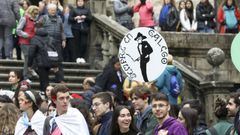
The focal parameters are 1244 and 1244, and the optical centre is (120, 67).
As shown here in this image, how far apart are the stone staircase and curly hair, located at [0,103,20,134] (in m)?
7.72

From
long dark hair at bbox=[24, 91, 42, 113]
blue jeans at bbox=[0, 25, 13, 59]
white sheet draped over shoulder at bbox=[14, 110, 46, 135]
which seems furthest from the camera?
blue jeans at bbox=[0, 25, 13, 59]

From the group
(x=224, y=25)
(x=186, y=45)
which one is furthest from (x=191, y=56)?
(x=224, y=25)

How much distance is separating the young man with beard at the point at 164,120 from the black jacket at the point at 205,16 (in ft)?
44.8

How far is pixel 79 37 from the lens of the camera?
25.7 metres

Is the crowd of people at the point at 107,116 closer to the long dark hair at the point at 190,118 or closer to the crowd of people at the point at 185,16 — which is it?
the long dark hair at the point at 190,118

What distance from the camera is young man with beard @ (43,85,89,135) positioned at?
14.2 meters

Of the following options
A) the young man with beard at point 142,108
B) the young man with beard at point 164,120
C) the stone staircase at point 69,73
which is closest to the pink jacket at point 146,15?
the stone staircase at point 69,73

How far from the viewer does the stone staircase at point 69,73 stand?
23.8m

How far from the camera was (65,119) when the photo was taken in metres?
A: 14.2

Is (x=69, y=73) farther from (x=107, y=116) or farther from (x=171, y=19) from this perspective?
(x=107, y=116)

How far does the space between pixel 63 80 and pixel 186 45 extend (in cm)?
273

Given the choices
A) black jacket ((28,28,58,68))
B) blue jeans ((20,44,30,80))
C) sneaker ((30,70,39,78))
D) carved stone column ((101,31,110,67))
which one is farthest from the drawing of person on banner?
carved stone column ((101,31,110,67))

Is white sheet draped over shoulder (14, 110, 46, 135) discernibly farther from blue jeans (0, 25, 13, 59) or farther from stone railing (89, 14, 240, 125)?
blue jeans (0, 25, 13, 59)

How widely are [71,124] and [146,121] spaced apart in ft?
4.16
